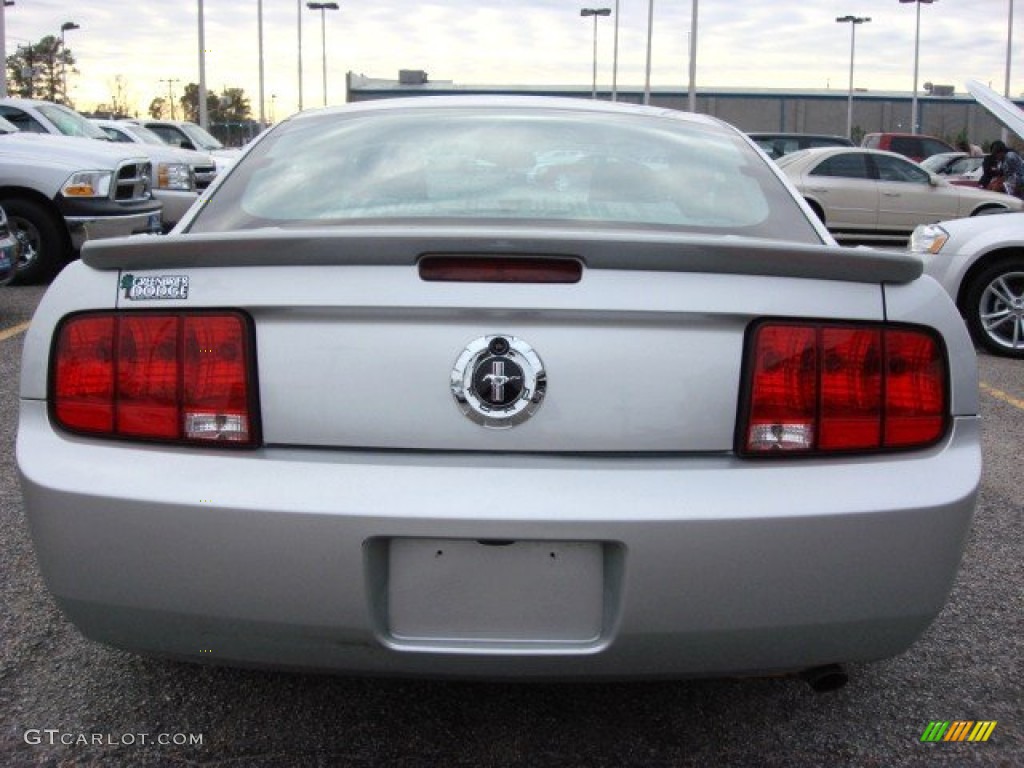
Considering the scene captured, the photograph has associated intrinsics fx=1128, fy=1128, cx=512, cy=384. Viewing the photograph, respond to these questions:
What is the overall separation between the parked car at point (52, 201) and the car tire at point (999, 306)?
294 inches

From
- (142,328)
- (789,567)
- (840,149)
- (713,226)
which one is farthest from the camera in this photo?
(840,149)

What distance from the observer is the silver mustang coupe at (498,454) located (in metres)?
2.02

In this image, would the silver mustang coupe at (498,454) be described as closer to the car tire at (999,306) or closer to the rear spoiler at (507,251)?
the rear spoiler at (507,251)

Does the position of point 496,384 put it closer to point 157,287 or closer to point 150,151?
point 157,287

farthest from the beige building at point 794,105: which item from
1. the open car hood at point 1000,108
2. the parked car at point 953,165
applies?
the open car hood at point 1000,108

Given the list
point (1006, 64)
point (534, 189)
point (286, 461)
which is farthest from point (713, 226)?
point (1006, 64)

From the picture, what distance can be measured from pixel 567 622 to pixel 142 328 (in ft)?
3.23

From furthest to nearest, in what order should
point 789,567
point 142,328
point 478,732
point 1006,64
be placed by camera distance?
1. point 1006,64
2. point 478,732
3. point 142,328
4. point 789,567

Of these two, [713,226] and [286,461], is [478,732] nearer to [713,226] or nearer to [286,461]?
[286,461]

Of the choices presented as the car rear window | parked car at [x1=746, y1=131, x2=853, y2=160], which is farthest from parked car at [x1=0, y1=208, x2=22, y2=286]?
parked car at [x1=746, y1=131, x2=853, y2=160]

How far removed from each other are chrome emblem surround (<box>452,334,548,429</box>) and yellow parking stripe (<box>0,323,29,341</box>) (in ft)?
22.1

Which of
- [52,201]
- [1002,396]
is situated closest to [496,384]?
[1002,396]

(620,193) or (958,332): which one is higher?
(620,193)

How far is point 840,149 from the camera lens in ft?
53.3
